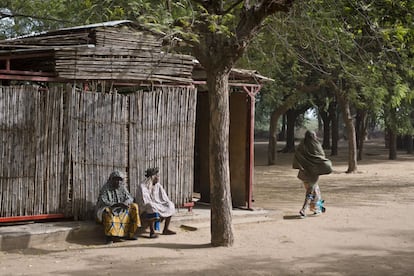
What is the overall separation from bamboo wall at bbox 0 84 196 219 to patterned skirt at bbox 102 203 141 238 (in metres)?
0.76

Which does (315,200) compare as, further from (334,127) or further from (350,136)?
(334,127)

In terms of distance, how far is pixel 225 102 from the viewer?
25.6 feet

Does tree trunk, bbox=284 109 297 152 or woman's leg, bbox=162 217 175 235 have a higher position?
tree trunk, bbox=284 109 297 152

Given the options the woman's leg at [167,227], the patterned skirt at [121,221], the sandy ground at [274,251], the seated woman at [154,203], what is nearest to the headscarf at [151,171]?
the seated woman at [154,203]

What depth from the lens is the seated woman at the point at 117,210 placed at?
26.9 feet

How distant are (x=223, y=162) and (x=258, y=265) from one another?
154cm

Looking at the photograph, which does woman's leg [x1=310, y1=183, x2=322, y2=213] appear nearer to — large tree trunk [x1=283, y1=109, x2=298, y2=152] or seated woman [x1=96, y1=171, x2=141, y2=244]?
seated woman [x1=96, y1=171, x2=141, y2=244]

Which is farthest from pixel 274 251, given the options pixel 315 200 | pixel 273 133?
pixel 273 133

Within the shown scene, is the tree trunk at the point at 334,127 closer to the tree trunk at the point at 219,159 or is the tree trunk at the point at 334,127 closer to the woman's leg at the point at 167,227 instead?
the woman's leg at the point at 167,227

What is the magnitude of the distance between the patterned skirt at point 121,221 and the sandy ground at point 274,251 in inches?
7.0

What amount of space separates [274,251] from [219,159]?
57.1 inches

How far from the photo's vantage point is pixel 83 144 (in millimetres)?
8836

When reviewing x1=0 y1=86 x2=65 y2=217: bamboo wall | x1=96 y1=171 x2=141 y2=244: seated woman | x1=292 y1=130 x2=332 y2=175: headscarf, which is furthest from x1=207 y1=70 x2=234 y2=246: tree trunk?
x1=292 y1=130 x2=332 y2=175: headscarf

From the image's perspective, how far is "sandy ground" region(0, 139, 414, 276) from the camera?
6652mm
